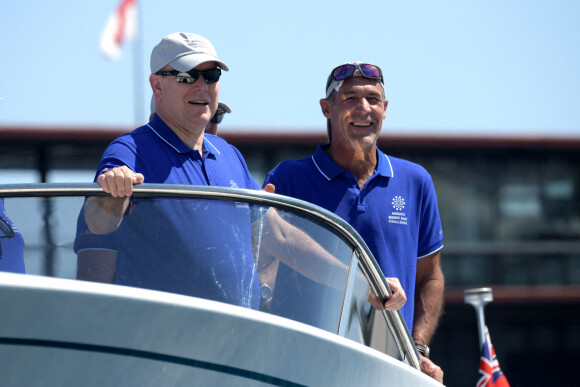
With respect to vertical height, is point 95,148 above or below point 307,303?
above

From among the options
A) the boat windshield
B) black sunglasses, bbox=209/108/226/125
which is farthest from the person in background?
the boat windshield

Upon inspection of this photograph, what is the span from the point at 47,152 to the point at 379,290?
10.7m

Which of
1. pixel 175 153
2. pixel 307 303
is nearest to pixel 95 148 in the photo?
pixel 175 153

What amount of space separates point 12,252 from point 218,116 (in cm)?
227

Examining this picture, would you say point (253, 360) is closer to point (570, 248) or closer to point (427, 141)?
point (427, 141)

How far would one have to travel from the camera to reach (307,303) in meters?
2.02

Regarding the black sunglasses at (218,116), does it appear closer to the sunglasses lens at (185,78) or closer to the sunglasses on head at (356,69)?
the sunglasses on head at (356,69)

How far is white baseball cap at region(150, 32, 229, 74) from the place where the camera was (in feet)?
8.84

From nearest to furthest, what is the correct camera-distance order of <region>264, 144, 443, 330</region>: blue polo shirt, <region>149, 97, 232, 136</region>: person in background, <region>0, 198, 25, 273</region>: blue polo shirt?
<region>0, 198, 25, 273</region>: blue polo shirt
<region>264, 144, 443, 330</region>: blue polo shirt
<region>149, 97, 232, 136</region>: person in background

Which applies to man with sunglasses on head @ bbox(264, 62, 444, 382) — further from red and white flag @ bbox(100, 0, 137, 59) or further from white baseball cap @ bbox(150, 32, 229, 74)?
red and white flag @ bbox(100, 0, 137, 59)

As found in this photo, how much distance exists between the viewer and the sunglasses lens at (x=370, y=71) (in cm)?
337

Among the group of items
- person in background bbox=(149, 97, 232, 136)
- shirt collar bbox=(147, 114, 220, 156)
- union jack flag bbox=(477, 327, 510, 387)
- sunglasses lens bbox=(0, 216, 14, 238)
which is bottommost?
union jack flag bbox=(477, 327, 510, 387)

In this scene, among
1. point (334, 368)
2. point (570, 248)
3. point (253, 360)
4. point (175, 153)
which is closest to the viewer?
point (253, 360)

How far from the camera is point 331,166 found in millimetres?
3342
